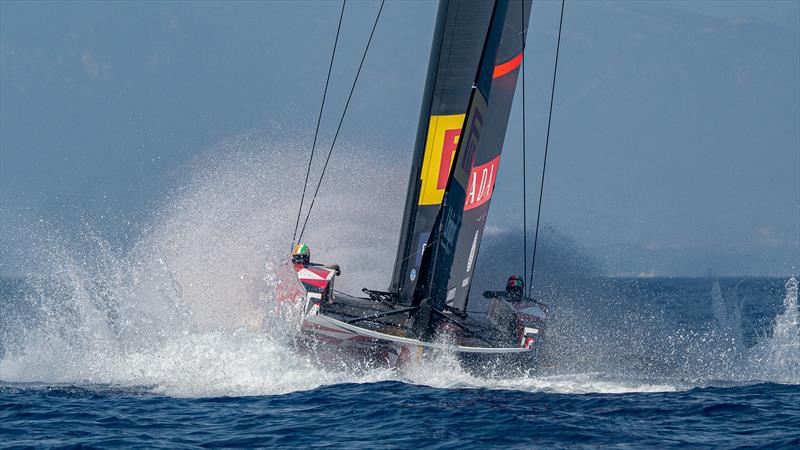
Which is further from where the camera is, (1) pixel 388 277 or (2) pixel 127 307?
(1) pixel 388 277

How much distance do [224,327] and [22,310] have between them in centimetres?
1354

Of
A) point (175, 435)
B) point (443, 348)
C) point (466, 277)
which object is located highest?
point (466, 277)

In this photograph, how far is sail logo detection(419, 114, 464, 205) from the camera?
Result: 15.6 m

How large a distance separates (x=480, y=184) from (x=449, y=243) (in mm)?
2298

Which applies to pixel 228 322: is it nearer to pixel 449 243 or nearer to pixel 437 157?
pixel 437 157

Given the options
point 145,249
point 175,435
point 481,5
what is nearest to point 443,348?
point 175,435

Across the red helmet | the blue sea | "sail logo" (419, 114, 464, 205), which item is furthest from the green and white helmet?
the red helmet

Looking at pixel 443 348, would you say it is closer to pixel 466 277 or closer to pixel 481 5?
pixel 466 277

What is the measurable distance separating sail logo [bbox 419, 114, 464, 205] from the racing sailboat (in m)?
0.01

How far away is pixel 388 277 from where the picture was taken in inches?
882

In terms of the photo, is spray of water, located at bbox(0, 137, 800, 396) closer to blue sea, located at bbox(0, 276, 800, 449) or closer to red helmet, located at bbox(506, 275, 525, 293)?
blue sea, located at bbox(0, 276, 800, 449)

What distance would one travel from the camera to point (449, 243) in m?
13.8

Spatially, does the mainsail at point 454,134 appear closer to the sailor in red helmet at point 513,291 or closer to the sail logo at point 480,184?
the sail logo at point 480,184

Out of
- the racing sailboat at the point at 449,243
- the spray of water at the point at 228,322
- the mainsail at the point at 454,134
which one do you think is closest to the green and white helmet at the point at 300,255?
the racing sailboat at the point at 449,243
